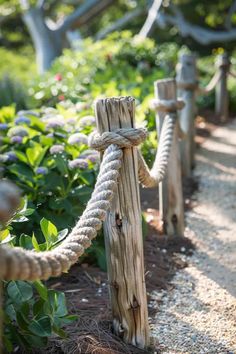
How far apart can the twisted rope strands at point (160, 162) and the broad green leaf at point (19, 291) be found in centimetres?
85

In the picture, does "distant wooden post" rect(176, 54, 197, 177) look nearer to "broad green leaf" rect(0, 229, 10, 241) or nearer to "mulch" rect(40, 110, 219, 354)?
"mulch" rect(40, 110, 219, 354)

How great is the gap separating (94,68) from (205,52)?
12970mm

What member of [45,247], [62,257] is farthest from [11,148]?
[62,257]

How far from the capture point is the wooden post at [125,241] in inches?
102

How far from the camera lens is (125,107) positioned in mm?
2578

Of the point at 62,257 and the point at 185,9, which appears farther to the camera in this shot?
the point at 185,9

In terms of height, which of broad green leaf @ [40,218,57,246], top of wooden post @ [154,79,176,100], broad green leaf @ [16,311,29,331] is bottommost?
broad green leaf @ [16,311,29,331]

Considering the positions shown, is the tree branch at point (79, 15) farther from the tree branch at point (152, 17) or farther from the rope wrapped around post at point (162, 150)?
the rope wrapped around post at point (162, 150)

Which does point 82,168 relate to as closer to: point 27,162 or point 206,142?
point 27,162

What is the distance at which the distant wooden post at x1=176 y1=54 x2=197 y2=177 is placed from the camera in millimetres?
6293

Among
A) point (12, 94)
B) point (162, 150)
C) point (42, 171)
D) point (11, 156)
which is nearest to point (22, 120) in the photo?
point (11, 156)

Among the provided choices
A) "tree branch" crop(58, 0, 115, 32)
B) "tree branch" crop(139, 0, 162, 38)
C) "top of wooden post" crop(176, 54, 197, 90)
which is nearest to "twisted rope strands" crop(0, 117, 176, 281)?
"top of wooden post" crop(176, 54, 197, 90)

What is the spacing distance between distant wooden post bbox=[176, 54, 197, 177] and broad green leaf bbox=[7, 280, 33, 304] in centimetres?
406

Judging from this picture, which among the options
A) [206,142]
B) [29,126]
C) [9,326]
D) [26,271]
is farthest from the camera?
[206,142]
